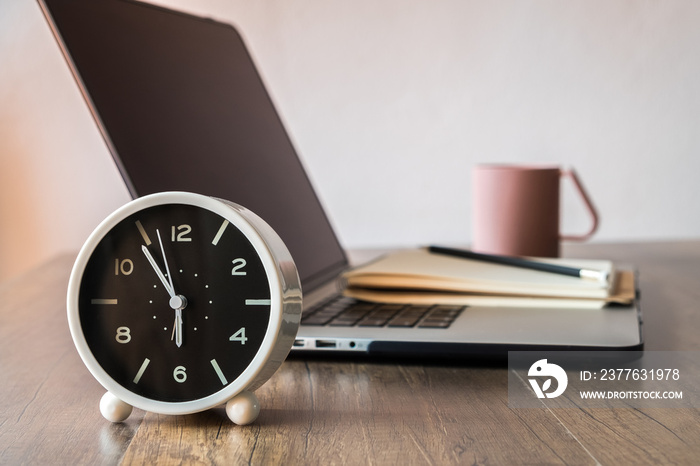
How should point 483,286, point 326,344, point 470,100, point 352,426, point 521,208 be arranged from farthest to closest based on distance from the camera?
point 470,100
point 521,208
point 483,286
point 326,344
point 352,426

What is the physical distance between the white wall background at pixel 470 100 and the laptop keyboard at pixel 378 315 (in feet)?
3.48

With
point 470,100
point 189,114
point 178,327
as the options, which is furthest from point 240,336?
point 470,100

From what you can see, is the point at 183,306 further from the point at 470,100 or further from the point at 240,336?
the point at 470,100

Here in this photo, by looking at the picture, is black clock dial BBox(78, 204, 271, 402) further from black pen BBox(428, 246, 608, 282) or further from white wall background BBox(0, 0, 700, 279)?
white wall background BBox(0, 0, 700, 279)

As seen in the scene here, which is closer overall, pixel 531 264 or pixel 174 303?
pixel 174 303

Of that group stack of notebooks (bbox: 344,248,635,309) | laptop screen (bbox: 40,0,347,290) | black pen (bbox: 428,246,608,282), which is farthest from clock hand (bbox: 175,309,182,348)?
black pen (bbox: 428,246,608,282)

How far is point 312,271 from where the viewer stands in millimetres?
793

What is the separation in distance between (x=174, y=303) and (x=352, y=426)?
14 centimetres

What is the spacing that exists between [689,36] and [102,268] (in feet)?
5.29

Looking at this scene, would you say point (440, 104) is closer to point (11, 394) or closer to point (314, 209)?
point (314, 209)

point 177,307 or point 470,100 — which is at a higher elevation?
point 470,100

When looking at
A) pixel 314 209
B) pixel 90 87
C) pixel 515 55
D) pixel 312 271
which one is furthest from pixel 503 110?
pixel 90 87

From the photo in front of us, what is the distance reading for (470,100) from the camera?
1659 millimetres

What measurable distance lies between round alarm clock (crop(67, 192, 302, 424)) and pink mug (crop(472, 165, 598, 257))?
0.54 meters
